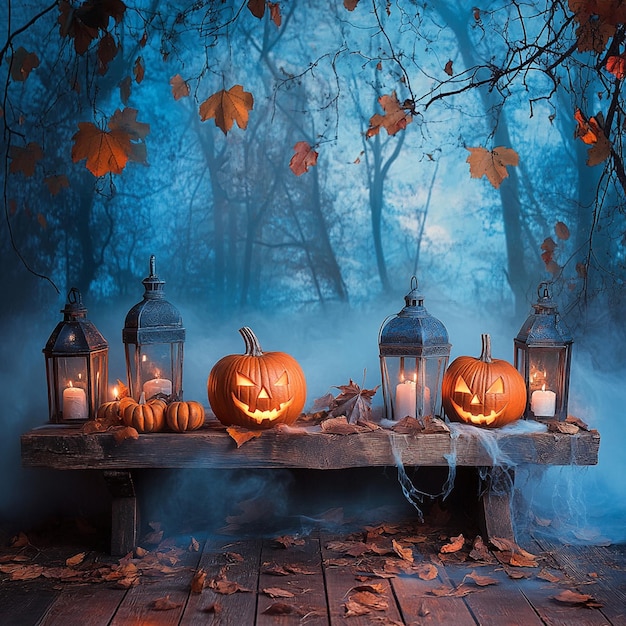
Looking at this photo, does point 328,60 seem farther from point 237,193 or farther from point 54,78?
point 54,78

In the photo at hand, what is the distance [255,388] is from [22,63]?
59.5 inches

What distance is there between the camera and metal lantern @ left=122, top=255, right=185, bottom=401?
2.88 m

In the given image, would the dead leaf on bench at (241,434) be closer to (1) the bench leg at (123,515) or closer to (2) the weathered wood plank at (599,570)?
(1) the bench leg at (123,515)

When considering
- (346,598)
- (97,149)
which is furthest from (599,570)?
Result: (97,149)

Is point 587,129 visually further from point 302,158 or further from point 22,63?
point 22,63

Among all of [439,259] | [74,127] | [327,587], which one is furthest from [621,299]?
[74,127]

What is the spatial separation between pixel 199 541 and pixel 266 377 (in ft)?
2.19

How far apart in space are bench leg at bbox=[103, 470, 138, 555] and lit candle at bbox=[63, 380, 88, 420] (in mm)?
254

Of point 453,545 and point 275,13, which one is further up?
point 275,13

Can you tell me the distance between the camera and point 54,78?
3139 mm

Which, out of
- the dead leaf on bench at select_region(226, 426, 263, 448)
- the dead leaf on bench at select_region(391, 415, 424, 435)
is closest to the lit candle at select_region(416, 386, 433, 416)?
the dead leaf on bench at select_region(391, 415, 424, 435)

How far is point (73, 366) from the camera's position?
114 inches

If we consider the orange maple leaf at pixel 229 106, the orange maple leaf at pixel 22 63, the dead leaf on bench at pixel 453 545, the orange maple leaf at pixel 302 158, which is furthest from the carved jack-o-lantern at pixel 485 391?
the orange maple leaf at pixel 22 63

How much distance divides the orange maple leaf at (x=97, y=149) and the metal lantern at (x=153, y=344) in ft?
1.31
